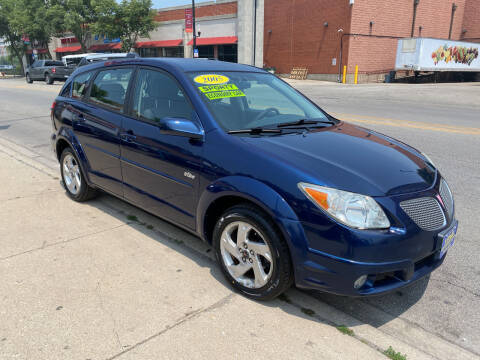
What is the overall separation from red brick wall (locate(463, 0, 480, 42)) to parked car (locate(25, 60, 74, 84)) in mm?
43213

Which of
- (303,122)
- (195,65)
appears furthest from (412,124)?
(195,65)

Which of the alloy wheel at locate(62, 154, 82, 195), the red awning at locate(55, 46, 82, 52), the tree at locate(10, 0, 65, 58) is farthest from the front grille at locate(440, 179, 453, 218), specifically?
the red awning at locate(55, 46, 82, 52)

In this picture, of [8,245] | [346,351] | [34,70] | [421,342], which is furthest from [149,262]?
[34,70]

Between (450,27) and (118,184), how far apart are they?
49632 millimetres

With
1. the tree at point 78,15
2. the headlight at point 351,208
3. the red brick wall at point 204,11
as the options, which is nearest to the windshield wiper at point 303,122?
the headlight at point 351,208

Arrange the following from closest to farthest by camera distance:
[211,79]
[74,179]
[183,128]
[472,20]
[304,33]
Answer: [183,128], [211,79], [74,179], [304,33], [472,20]

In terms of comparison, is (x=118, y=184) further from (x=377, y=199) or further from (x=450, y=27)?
(x=450, y=27)

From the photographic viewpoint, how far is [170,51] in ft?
143

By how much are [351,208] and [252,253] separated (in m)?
0.81

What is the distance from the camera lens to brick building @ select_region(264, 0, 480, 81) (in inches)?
1265

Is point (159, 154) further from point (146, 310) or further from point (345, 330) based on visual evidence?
→ point (345, 330)

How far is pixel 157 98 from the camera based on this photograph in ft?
12.1

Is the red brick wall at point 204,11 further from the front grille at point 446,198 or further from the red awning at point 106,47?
the front grille at point 446,198

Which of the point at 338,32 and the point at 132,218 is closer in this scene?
the point at 132,218
